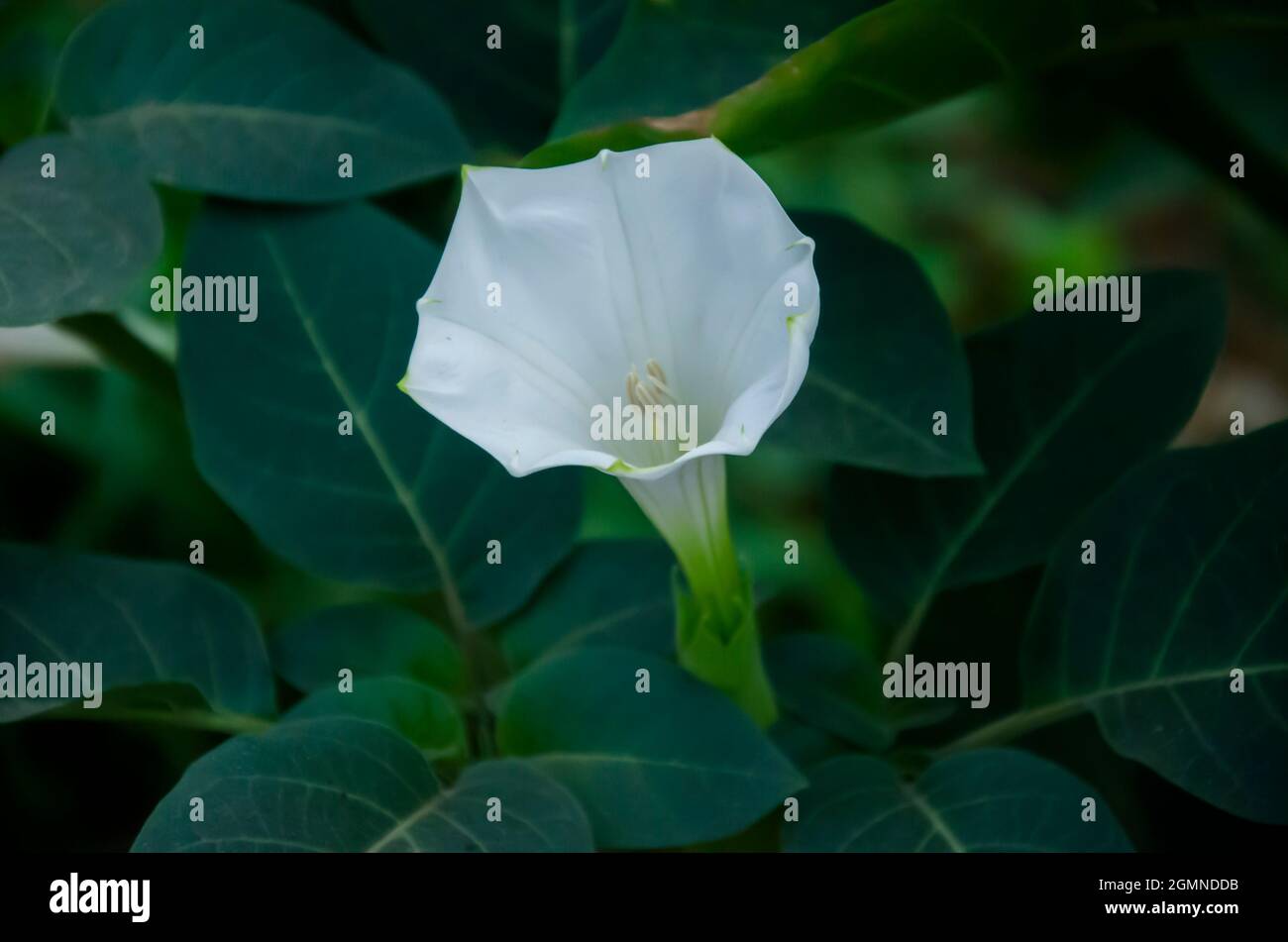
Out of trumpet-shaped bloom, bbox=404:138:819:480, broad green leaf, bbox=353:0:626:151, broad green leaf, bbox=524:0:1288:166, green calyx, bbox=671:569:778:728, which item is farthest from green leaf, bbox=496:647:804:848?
broad green leaf, bbox=353:0:626:151

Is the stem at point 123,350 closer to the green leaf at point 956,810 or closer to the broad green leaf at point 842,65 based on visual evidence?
the broad green leaf at point 842,65

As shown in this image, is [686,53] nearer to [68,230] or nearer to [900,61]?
[900,61]

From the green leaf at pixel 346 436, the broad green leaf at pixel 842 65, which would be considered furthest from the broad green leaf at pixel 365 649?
the broad green leaf at pixel 842 65

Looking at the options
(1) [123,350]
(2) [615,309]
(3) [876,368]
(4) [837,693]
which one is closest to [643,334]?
(2) [615,309]

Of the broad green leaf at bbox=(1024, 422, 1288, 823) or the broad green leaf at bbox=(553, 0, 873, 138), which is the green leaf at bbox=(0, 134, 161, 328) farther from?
the broad green leaf at bbox=(1024, 422, 1288, 823)
